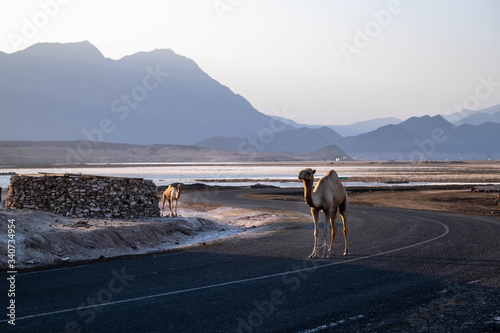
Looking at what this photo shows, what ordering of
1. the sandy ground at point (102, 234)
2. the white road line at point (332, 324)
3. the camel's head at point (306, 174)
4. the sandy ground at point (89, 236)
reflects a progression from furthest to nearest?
the sandy ground at point (102, 234) → the sandy ground at point (89, 236) → the camel's head at point (306, 174) → the white road line at point (332, 324)

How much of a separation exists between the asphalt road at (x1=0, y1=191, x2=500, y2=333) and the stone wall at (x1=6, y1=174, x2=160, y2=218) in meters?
7.81

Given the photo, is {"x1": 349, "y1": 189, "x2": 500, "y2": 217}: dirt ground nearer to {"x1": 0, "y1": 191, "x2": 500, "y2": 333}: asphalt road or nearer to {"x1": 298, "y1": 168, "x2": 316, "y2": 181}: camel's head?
{"x1": 0, "y1": 191, "x2": 500, "y2": 333}: asphalt road

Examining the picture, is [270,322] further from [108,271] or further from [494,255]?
[494,255]

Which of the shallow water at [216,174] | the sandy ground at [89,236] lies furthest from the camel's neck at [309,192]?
the shallow water at [216,174]

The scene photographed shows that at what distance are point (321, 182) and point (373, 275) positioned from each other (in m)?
3.53

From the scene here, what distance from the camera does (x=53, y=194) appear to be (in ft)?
76.8

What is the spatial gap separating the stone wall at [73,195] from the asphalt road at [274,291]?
7810mm

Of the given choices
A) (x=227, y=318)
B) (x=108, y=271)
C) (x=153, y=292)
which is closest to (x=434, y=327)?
(x=227, y=318)

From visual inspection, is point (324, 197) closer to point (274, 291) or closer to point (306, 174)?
point (306, 174)

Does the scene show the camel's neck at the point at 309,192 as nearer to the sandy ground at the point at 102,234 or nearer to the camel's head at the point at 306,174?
the camel's head at the point at 306,174

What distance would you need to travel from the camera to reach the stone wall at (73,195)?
918 inches

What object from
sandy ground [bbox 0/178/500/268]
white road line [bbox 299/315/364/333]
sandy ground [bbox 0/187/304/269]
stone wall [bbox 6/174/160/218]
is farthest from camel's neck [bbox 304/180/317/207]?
stone wall [bbox 6/174/160/218]

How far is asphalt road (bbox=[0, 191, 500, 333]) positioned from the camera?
28.9ft

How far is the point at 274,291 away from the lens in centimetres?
1098
